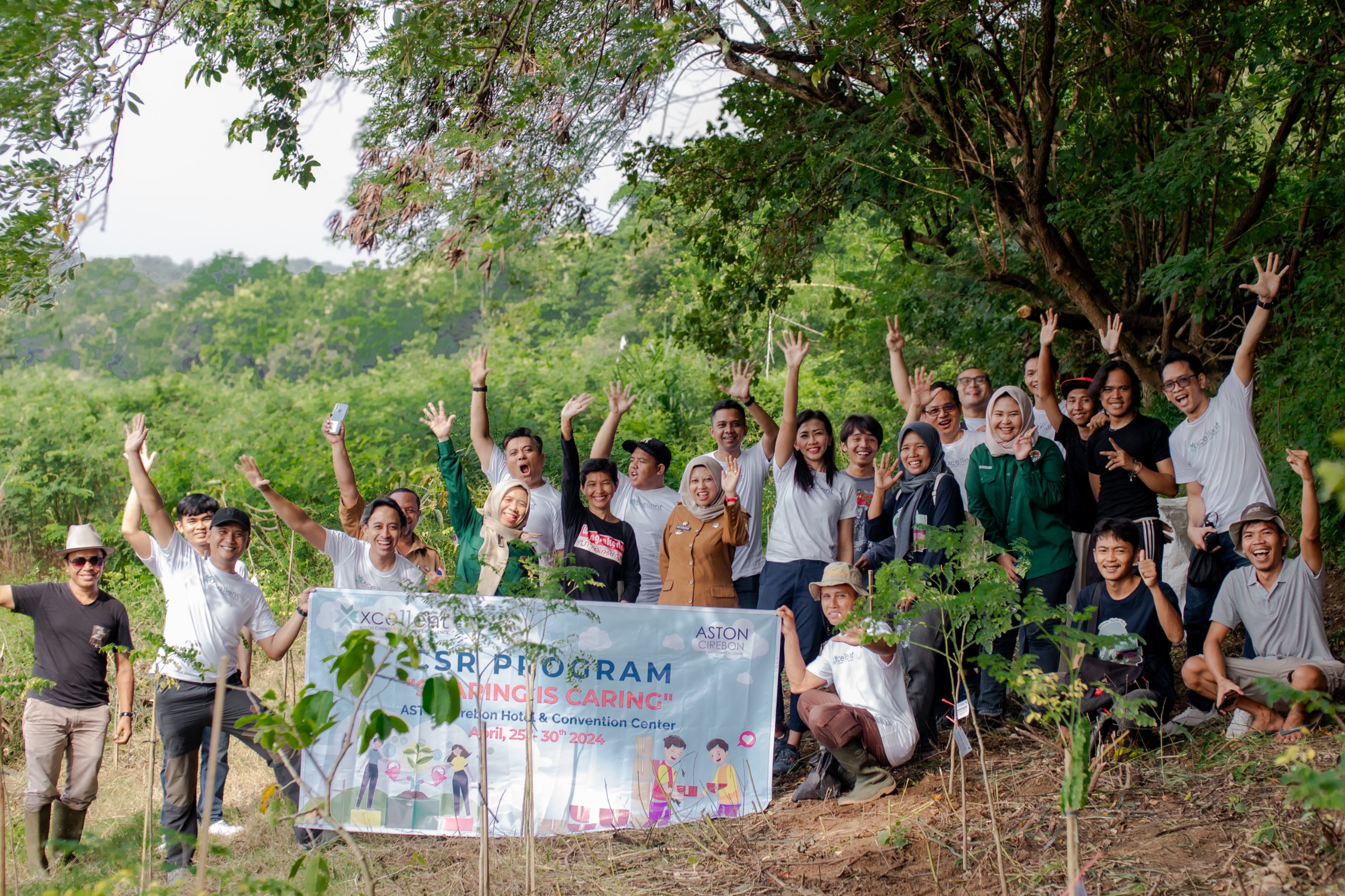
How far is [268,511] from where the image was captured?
11.3 meters

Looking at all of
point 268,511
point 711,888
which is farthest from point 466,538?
point 268,511

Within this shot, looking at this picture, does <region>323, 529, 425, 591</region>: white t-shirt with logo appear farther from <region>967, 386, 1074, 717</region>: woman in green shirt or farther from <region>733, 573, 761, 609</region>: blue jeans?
<region>967, 386, 1074, 717</region>: woman in green shirt

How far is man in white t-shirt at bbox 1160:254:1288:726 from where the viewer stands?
5.39 meters

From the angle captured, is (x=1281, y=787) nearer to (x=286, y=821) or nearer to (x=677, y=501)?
(x=677, y=501)

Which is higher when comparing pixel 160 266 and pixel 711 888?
pixel 160 266

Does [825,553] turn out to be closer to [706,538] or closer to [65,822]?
[706,538]

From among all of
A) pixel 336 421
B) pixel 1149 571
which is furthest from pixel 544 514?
pixel 1149 571

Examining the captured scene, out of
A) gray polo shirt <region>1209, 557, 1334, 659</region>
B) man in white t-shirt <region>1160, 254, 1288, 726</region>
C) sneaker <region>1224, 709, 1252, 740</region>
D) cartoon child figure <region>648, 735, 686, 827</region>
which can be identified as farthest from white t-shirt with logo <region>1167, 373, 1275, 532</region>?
cartoon child figure <region>648, 735, 686, 827</region>

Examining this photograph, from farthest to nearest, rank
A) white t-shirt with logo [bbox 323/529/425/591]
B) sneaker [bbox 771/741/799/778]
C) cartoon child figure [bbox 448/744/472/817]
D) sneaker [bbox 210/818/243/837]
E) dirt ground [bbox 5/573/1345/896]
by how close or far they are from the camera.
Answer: sneaker [bbox 210/818/243/837] → white t-shirt with logo [bbox 323/529/425/591] → sneaker [bbox 771/741/799/778] → cartoon child figure [bbox 448/744/472/817] → dirt ground [bbox 5/573/1345/896]

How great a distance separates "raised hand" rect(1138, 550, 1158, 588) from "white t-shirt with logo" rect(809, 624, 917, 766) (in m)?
1.18

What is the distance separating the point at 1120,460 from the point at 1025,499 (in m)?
0.59

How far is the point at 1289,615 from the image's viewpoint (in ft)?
16.5

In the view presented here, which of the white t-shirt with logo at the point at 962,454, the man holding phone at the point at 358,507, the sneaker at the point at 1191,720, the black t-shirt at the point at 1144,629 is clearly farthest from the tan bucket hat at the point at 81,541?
the sneaker at the point at 1191,720

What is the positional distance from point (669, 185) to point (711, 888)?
6318mm
